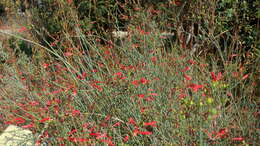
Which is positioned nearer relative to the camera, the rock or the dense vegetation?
the dense vegetation

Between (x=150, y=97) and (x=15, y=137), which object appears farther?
(x=15, y=137)

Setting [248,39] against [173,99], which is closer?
[173,99]

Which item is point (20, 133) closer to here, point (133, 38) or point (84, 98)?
point (84, 98)

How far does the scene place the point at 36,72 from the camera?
3.67 metres

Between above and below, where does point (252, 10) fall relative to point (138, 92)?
above

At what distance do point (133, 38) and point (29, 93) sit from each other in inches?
62.5

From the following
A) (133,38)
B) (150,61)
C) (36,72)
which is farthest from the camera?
(133,38)

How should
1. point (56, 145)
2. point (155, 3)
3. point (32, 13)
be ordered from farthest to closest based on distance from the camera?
point (32, 13), point (155, 3), point (56, 145)

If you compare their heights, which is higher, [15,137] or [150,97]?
[150,97]

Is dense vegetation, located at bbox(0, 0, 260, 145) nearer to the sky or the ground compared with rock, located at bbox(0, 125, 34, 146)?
nearer to the sky

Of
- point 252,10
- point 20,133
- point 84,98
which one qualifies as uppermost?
point 252,10

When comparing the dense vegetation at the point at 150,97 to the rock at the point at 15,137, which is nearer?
the dense vegetation at the point at 150,97

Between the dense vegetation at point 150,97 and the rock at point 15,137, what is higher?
the dense vegetation at point 150,97

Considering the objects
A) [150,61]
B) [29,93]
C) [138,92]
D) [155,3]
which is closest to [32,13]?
[155,3]
